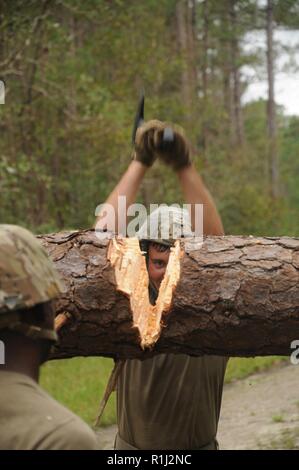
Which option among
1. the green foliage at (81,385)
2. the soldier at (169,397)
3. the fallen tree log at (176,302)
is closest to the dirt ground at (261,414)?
the green foliage at (81,385)

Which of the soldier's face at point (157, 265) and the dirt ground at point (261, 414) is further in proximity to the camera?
the dirt ground at point (261, 414)

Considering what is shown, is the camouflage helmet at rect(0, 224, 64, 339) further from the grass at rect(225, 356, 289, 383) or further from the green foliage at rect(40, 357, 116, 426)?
the grass at rect(225, 356, 289, 383)

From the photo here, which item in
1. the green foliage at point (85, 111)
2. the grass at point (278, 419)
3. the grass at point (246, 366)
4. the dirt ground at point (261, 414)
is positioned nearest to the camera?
the dirt ground at point (261, 414)

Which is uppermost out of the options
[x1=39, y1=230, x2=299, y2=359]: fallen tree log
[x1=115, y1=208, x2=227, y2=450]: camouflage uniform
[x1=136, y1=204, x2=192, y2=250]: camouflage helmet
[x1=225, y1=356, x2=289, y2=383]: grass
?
[x1=136, y1=204, x2=192, y2=250]: camouflage helmet

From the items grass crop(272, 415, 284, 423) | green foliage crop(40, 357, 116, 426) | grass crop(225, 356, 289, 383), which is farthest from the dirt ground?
green foliage crop(40, 357, 116, 426)

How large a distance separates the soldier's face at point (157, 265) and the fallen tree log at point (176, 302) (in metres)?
0.07

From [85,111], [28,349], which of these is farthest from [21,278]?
[85,111]

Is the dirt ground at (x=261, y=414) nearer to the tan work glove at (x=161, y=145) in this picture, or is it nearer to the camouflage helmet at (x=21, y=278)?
the tan work glove at (x=161, y=145)

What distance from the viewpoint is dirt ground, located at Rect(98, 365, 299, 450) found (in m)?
6.66

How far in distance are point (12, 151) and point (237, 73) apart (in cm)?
1806

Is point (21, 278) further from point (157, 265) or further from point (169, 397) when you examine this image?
point (169, 397)

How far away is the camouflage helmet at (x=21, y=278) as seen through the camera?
1.85 m

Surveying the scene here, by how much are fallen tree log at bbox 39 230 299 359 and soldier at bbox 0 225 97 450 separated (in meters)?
1.15

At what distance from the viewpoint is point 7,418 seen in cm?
180
